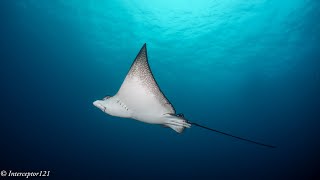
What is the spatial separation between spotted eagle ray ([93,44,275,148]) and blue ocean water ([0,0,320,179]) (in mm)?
9282

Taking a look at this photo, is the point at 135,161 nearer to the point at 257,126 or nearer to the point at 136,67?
the point at 257,126

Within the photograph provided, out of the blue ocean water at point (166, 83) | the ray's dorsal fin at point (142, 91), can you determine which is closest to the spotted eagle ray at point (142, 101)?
the ray's dorsal fin at point (142, 91)

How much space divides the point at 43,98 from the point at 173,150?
21661mm

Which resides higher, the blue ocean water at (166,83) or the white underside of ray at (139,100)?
the blue ocean water at (166,83)

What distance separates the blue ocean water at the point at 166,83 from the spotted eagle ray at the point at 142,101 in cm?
928

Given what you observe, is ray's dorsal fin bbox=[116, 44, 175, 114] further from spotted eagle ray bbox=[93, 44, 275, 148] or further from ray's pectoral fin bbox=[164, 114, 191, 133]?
ray's pectoral fin bbox=[164, 114, 191, 133]

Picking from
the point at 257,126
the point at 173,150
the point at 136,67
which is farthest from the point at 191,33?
the point at 173,150

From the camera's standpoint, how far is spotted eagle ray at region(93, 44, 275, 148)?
3.85m

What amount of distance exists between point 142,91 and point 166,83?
710 inches

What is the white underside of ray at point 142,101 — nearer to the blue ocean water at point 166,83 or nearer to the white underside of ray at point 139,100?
the white underside of ray at point 139,100

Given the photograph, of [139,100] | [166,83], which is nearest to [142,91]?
[139,100]

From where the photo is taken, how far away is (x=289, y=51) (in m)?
16.6

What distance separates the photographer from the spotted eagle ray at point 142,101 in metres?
3.85

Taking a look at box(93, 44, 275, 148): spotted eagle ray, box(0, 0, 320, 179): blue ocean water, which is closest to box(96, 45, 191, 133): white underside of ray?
box(93, 44, 275, 148): spotted eagle ray
